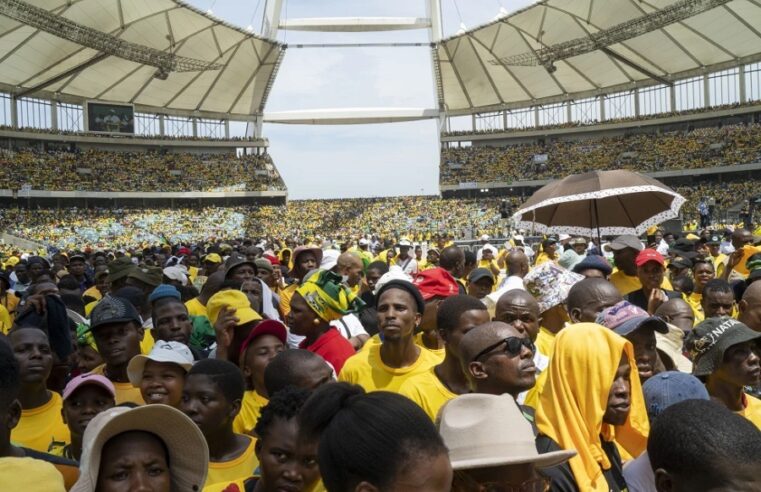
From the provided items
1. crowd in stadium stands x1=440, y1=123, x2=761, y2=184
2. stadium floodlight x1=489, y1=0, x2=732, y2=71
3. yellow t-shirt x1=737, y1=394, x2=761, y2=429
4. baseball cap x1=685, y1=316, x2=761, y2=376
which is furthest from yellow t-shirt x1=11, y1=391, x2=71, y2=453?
crowd in stadium stands x1=440, y1=123, x2=761, y2=184

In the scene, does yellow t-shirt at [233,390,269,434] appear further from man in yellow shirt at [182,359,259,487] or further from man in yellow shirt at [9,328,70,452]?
man in yellow shirt at [9,328,70,452]

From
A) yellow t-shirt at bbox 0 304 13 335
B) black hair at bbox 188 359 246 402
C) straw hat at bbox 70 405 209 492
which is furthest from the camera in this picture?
yellow t-shirt at bbox 0 304 13 335

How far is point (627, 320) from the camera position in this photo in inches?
152

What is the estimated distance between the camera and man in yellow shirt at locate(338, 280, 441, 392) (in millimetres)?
4418

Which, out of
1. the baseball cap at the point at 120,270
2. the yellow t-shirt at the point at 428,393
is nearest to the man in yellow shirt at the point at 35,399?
the yellow t-shirt at the point at 428,393

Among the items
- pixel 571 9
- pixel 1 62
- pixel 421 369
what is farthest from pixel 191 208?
pixel 421 369

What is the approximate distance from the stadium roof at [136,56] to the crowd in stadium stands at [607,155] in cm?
1647

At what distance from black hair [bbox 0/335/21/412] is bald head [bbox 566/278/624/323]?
3.35 meters

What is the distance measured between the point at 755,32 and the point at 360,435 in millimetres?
46055

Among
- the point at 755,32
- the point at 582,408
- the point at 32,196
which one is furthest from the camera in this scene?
the point at 32,196

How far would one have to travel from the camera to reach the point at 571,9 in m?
42.8

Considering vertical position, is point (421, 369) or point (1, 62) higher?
point (1, 62)

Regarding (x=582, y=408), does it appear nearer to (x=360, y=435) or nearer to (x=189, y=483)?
(x=360, y=435)

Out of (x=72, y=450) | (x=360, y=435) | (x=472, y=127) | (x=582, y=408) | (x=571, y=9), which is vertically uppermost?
(x=571, y=9)
